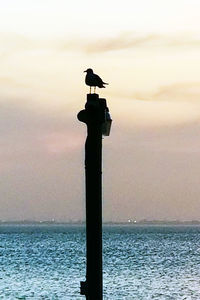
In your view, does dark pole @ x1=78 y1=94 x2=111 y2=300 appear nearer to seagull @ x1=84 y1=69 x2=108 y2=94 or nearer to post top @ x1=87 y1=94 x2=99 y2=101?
post top @ x1=87 y1=94 x2=99 y2=101

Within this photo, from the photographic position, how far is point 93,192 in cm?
939

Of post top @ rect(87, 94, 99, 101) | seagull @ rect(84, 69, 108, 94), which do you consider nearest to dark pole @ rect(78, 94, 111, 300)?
post top @ rect(87, 94, 99, 101)

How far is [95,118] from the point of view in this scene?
9.45 metres

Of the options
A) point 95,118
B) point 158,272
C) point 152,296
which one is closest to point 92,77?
point 95,118

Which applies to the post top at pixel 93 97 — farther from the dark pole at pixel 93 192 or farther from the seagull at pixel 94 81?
the seagull at pixel 94 81

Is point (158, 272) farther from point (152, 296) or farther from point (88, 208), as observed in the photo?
point (88, 208)

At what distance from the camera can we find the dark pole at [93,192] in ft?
30.6

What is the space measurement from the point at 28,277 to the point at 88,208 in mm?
49431

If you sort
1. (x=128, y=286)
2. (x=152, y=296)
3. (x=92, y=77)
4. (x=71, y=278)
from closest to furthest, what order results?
(x=92, y=77) < (x=152, y=296) < (x=128, y=286) < (x=71, y=278)

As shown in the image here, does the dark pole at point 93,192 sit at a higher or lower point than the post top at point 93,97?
lower

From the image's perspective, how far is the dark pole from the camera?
9312 mm

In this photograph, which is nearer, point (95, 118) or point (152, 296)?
point (95, 118)

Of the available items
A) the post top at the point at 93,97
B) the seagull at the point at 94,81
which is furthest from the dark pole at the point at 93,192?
the seagull at the point at 94,81

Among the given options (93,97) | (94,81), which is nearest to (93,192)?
(93,97)
